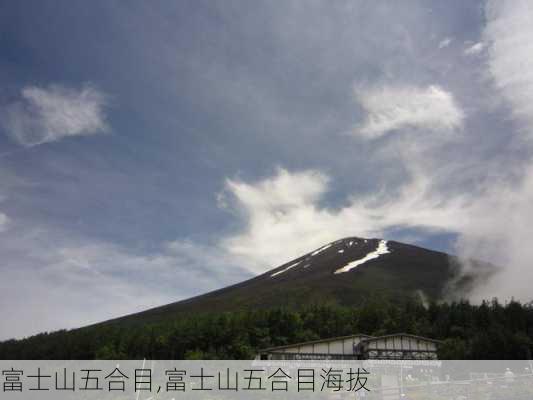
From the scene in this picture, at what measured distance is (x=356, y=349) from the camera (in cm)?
3650

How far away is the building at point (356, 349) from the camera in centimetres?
3512

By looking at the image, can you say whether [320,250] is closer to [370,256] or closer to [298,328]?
[370,256]

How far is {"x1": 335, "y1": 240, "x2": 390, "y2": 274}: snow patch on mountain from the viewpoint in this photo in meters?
137

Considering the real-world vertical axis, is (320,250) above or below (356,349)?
above

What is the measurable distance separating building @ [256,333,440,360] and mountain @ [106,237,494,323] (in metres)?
50.4

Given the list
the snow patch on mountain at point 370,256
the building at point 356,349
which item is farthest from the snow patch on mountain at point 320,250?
the building at point 356,349

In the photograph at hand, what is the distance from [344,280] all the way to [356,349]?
86.4 m

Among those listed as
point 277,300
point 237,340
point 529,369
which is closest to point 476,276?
point 277,300

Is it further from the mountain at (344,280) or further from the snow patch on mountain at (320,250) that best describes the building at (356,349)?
the snow patch on mountain at (320,250)

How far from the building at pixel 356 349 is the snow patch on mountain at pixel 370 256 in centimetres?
9645

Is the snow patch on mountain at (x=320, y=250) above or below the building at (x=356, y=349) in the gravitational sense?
above

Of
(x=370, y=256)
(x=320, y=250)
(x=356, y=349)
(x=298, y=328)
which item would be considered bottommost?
(x=356, y=349)

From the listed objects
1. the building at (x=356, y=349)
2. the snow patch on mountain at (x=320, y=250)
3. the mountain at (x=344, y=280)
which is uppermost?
the snow patch on mountain at (x=320, y=250)

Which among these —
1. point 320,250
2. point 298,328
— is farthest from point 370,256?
point 298,328
